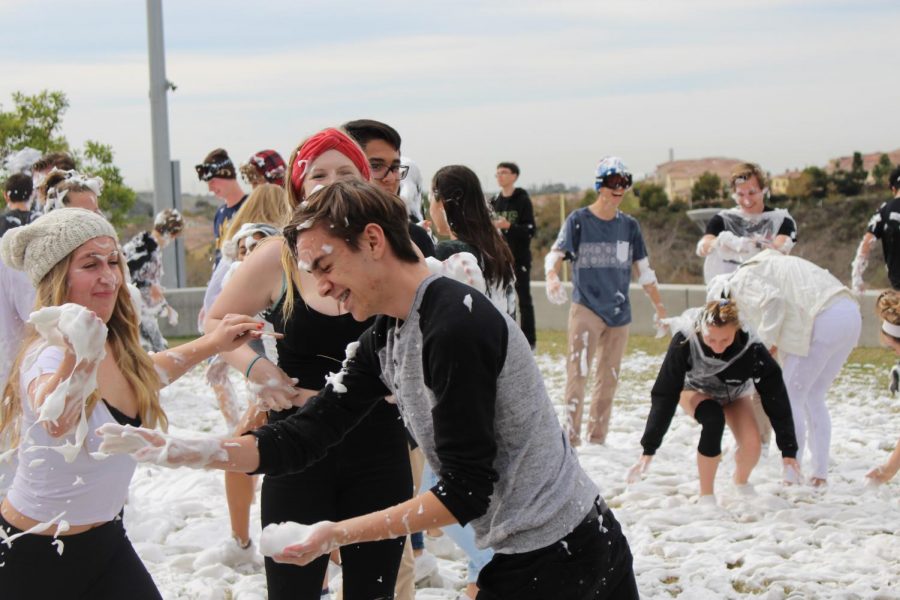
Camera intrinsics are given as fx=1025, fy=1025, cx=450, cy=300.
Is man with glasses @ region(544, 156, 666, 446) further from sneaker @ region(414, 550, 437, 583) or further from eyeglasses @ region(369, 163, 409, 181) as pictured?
eyeglasses @ region(369, 163, 409, 181)

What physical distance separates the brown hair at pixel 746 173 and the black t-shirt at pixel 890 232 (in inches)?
54.1

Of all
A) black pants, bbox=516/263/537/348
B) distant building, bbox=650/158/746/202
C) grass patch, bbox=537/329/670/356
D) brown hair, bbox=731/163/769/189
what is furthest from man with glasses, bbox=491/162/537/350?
distant building, bbox=650/158/746/202

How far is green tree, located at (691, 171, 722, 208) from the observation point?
23.7 m

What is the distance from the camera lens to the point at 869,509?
17.7 ft

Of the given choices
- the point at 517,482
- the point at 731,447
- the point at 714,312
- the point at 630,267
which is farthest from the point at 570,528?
the point at 630,267

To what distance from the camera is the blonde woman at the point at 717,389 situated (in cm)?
529

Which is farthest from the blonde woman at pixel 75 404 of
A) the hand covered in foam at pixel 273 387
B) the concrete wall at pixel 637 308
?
the concrete wall at pixel 637 308

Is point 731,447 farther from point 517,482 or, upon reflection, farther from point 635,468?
point 517,482

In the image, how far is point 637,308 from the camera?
40.9ft

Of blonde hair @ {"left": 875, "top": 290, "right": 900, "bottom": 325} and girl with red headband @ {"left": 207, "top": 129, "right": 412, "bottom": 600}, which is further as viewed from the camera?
blonde hair @ {"left": 875, "top": 290, "right": 900, "bottom": 325}

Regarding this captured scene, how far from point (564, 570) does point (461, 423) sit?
0.43 meters

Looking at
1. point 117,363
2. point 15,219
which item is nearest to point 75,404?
point 117,363

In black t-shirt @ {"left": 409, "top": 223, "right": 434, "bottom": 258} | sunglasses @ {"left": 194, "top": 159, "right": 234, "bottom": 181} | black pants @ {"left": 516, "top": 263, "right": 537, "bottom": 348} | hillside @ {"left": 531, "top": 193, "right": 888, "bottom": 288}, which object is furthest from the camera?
hillside @ {"left": 531, "top": 193, "right": 888, "bottom": 288}

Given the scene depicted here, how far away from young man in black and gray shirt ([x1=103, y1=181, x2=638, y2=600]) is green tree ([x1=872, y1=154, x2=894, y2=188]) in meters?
22.2
